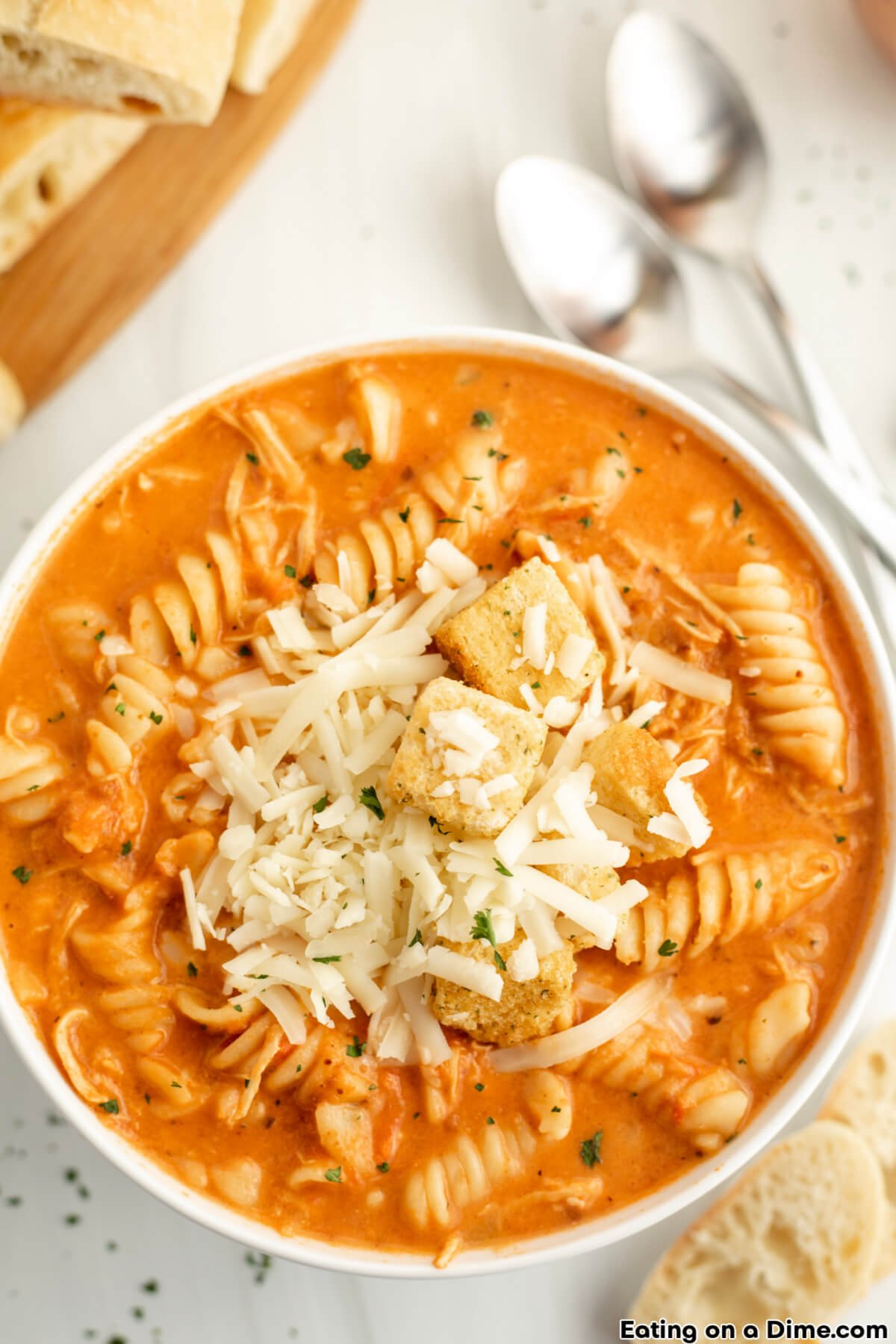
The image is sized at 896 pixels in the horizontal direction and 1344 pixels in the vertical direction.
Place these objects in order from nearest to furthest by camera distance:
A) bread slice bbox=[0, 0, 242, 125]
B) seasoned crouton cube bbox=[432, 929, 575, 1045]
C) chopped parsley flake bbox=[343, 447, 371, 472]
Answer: seasoned crouton cube bbox=[432, 929, 575, 1045], chopped parsley flake bbox=[343, 447, 371, 472], bread slice bbox=[0, 0, 242, 125]

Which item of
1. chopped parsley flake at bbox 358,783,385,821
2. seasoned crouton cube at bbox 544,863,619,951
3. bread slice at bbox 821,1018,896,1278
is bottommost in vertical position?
bread slice at bbox 821,1018,896,1278

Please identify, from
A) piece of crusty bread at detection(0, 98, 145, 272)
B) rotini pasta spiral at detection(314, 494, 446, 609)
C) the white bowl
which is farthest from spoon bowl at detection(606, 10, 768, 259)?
rotini pasta spiral at detection(314, 494, 446, 609)

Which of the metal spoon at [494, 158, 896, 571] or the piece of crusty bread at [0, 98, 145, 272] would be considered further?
the metal spoon at [494, 158, 896, 571]

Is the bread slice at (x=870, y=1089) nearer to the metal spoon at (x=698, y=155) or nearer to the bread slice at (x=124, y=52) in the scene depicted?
the metal spoon at (x=698, y=155)

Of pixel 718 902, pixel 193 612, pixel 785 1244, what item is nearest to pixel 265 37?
pixel 193 612

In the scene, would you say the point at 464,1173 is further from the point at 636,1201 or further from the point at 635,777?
the point at 635,777

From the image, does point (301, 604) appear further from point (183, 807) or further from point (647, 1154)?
point (647, 1154)

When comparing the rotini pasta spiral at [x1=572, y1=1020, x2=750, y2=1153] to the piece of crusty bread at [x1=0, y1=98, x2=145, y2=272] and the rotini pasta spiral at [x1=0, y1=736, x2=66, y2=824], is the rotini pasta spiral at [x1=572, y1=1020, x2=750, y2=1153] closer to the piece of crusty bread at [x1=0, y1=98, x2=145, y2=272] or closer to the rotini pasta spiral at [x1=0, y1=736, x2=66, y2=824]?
the rotini pasta spiral at [x1=0, y1=736, x2=66, y2=824]
